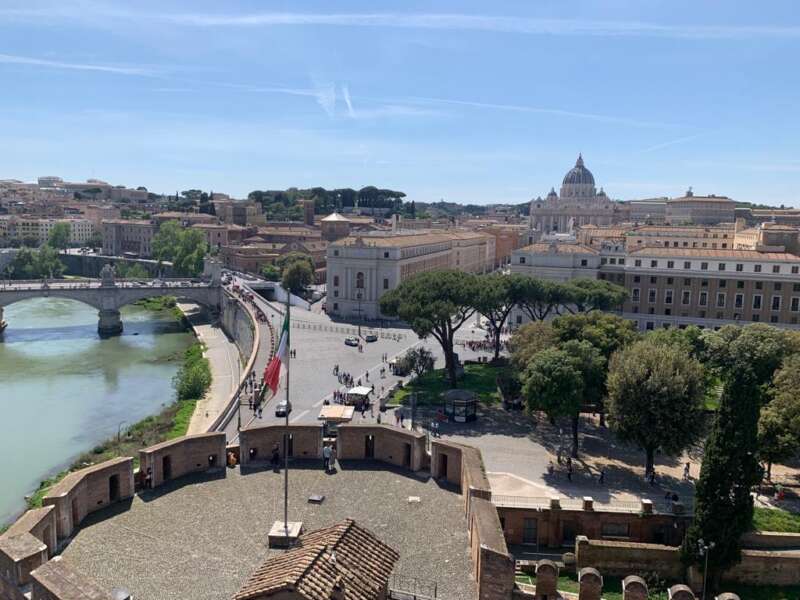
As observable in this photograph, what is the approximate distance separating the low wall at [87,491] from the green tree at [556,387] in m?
15.1

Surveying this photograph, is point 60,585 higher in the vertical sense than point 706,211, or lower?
lower

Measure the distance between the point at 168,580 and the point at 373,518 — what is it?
13.8 ft

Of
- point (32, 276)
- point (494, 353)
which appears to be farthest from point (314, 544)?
point (32, 276)

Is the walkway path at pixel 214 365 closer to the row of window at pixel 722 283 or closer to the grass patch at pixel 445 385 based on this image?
the grass patch at pixel 445 385

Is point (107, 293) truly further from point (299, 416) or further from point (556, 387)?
point (556, 387)

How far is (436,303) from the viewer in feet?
117

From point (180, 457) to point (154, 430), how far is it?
1646 centimetres

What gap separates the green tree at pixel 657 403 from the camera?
22.7m

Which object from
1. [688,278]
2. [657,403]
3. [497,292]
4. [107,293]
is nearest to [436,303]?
[497,292]

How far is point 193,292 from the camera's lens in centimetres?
6494

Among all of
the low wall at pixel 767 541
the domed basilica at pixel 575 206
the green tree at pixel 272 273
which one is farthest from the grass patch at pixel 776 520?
the domed basilica at pixel 575 206

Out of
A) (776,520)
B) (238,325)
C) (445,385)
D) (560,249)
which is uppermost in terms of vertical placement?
(560,249)

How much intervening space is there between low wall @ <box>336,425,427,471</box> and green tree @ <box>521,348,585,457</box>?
9.83 m

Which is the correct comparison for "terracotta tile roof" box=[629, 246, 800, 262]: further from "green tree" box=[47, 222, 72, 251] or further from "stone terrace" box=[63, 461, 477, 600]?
"green tree" box=[47, 222, 72, 251]
